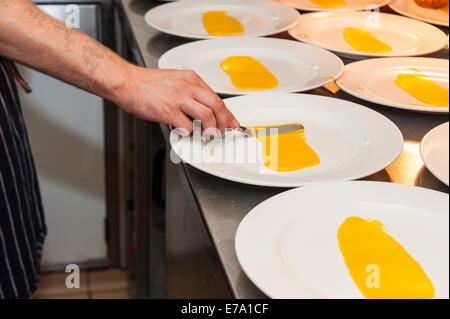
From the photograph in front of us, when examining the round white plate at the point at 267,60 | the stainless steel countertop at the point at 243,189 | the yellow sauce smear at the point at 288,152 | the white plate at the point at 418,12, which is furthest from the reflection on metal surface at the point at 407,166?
the white plate at the point at 418,12

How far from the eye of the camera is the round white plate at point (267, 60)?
1051mm

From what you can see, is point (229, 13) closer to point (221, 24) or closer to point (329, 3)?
point (221, 24)

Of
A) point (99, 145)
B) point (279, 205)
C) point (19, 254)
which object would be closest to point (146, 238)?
point (99, 145)

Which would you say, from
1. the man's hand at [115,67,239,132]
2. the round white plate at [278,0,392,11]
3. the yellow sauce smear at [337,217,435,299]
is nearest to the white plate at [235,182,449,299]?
the yellow sauce smear at [337,217,435,299]

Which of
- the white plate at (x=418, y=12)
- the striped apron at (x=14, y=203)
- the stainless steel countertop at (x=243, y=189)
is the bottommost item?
the striped apron at (x=14, y=203)

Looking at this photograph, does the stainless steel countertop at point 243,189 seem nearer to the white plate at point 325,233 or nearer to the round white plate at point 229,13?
the white plate at point 325,233

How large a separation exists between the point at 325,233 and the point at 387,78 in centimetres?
50

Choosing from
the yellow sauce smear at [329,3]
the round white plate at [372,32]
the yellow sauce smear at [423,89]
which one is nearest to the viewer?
the yellow sauce smear at [423,89]

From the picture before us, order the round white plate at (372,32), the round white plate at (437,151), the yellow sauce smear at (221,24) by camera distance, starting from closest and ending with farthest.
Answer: the round white plate at (437,151) → the round white plate at (372,32) → the yellow sauce smear at (221,24)

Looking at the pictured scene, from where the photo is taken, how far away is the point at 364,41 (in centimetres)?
126

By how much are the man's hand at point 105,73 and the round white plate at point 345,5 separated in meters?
0.59

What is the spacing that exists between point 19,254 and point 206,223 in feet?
2.28

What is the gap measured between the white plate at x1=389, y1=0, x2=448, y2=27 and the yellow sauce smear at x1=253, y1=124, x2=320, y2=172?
643 millimetres

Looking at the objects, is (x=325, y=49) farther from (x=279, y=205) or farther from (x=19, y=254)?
(x=19, y=254)
